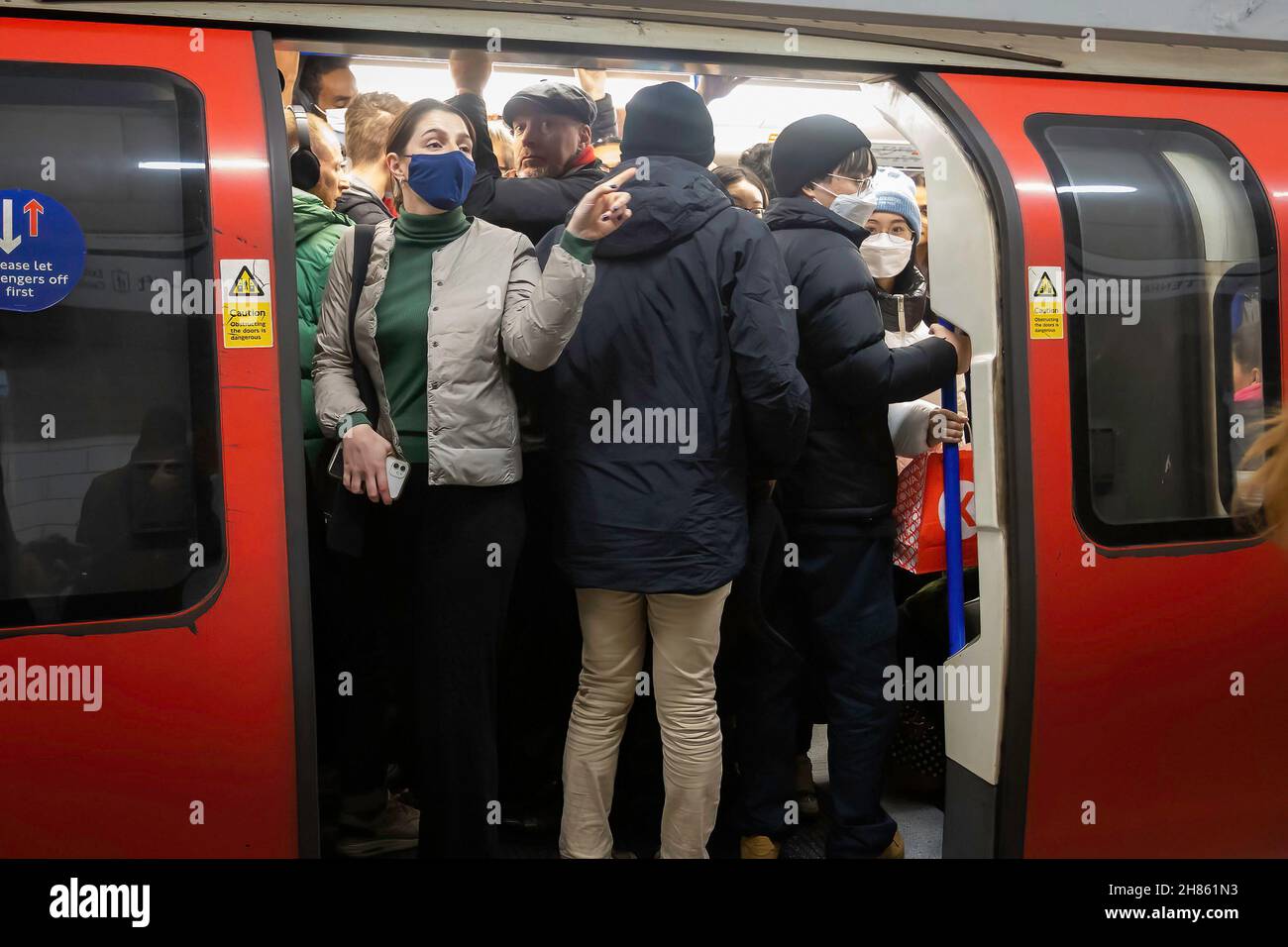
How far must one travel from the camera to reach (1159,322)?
2719mm

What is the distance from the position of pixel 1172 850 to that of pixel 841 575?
1.02 metres

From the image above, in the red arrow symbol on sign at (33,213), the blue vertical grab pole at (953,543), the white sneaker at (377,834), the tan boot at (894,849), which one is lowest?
the tan boot at (894,849)

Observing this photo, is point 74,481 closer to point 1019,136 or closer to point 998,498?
point 998,498

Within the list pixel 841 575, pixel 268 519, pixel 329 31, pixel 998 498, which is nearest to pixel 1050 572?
pixel 998 498

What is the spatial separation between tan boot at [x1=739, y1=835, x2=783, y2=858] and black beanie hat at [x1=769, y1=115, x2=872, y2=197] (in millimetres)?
1714

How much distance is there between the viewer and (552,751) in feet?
10.7

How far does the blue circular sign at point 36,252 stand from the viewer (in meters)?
Answer: 2.20

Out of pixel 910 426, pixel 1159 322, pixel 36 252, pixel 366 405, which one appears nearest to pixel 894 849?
pixel 910 426

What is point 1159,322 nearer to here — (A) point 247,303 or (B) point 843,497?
(B) point 843,497

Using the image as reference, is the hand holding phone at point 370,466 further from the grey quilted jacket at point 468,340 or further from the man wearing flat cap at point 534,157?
the man wearing flat cap at point 534,157

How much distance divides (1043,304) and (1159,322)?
12.4 inches

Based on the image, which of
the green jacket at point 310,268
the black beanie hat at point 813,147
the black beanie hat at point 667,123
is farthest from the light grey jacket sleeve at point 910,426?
the green jacket at point 310,268

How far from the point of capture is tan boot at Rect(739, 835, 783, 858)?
3.01m

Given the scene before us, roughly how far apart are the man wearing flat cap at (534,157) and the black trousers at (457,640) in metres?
0.77
